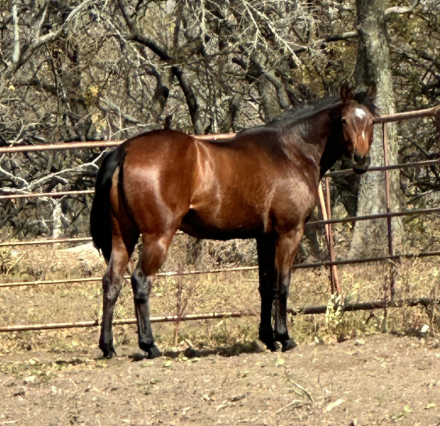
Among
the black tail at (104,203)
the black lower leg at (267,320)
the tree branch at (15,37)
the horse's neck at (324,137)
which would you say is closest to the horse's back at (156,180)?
the black tail at (104,203)

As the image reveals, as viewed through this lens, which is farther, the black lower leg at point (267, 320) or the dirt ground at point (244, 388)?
the black lower leg at point (267, 320)

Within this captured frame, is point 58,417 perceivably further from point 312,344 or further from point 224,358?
point 312,344

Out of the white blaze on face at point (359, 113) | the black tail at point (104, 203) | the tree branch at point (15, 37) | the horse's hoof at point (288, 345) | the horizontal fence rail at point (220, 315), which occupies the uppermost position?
the tree branch at point (15, 37)

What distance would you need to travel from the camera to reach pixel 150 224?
6.70m

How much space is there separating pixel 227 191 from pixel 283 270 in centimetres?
75

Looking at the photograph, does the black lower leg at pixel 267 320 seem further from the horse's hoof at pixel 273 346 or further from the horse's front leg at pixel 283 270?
the horse's front leg at pixel 283 270

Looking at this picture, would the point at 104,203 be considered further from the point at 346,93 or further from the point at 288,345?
the point at 346,93

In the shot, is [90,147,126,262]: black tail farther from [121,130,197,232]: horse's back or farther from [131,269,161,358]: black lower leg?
[131,269,161,358]: black lower leg

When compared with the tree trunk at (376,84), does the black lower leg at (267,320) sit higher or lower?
lower

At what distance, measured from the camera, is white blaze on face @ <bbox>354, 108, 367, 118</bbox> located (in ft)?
24.2

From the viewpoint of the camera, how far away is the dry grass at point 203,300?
7602 millimetres

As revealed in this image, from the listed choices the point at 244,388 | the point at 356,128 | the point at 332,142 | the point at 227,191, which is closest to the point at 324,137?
the point at 332,142

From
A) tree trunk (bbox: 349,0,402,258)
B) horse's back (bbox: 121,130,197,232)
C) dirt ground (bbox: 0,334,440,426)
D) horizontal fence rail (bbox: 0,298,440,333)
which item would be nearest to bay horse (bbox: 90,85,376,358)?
horse's back (bbox: 121,130,197,232)

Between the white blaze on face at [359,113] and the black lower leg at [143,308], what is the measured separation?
6.60 ft
